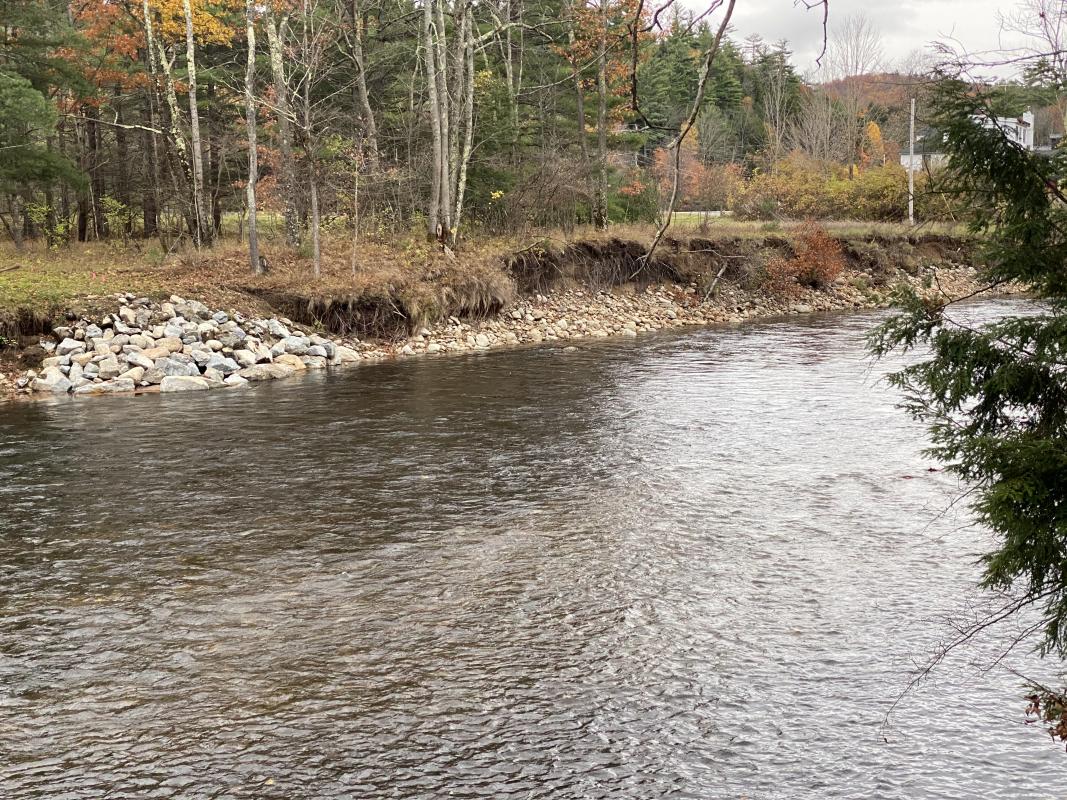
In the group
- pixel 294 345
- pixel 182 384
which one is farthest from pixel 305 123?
pixel 182 384

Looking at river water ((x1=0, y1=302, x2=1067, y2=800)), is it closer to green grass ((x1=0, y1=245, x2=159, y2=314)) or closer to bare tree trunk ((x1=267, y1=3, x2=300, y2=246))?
green grass ((x1=0, y1=245, x2=159, y2=314))

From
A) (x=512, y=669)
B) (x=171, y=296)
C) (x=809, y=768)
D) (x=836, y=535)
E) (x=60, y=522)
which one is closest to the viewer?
(x=809, y=768)

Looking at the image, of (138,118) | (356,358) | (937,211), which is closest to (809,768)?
(937,211)

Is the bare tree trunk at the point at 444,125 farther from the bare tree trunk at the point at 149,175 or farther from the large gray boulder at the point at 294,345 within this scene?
the bare tree trunk at the point at 149,175

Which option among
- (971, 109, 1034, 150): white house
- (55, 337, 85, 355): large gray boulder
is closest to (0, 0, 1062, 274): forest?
(55, 337, 85, 355): large gray boulder

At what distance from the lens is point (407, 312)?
25.1 metres

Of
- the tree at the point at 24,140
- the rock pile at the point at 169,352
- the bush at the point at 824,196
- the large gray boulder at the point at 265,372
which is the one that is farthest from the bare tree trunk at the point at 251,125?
the bush at the point at 824,196

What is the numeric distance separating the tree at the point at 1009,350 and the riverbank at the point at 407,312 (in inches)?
371

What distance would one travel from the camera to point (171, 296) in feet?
72.7

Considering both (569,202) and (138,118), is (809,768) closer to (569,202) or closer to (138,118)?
(569,202)

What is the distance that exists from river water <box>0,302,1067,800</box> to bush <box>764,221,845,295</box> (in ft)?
69.0

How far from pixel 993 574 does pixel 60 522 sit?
9.26 metres

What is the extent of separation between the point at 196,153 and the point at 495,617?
877 inches

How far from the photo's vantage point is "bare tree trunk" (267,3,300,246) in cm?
2353
